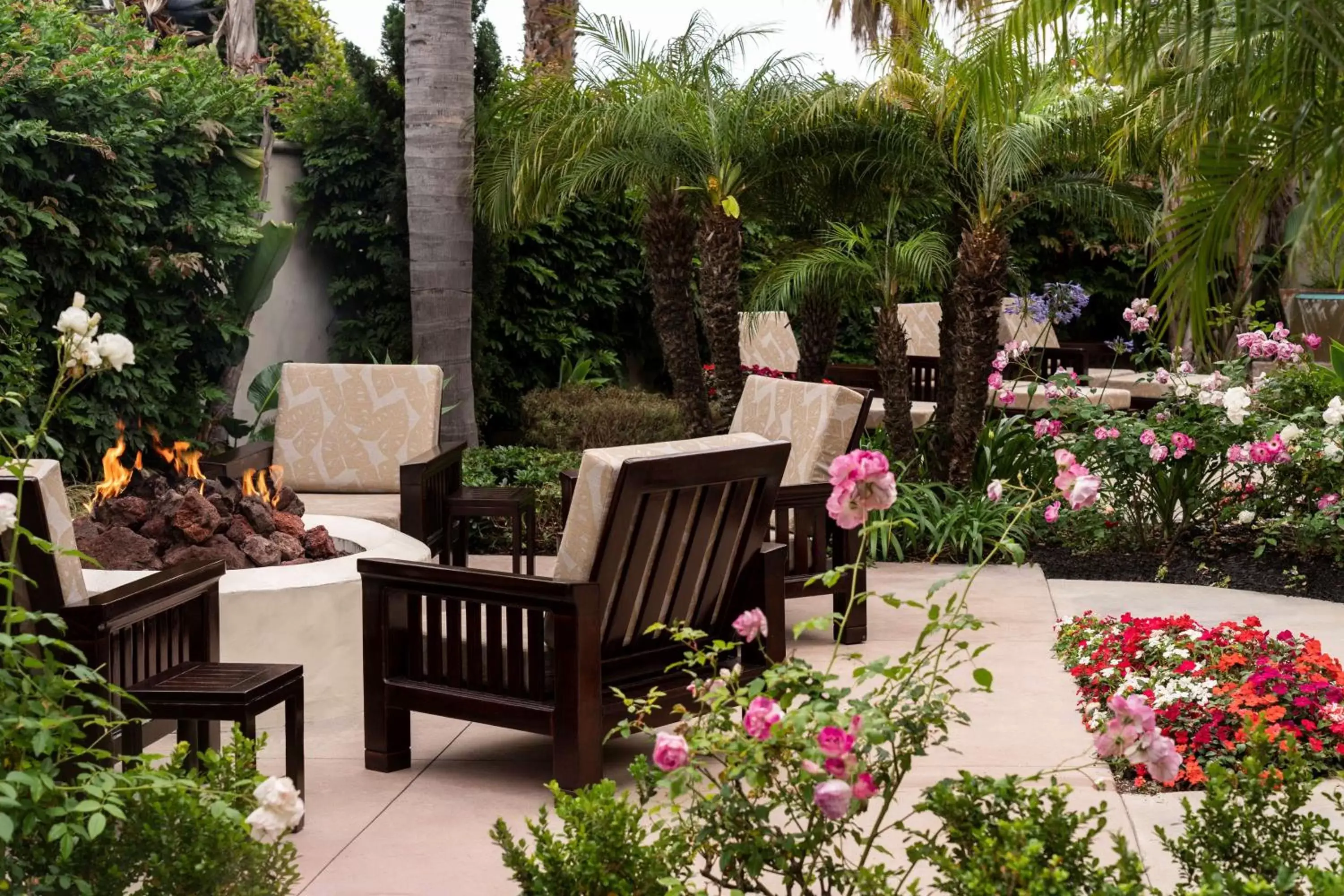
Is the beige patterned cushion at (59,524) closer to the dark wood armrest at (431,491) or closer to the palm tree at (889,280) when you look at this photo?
the dark wood armrest at (431,491)

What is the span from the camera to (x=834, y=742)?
2.35m

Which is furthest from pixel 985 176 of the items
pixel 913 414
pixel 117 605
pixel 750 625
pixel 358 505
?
pixel 750 625

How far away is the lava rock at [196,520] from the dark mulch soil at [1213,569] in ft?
13.5

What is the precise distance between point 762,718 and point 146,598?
2019mm

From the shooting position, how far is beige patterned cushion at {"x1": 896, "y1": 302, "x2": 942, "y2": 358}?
11.9 meters

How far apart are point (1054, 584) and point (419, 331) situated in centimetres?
434

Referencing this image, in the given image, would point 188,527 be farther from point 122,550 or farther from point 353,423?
point 353,423

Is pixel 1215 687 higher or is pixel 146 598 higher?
pixel 146 598

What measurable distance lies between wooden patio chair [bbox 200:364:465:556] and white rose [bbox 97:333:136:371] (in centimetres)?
427

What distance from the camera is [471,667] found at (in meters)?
4.27

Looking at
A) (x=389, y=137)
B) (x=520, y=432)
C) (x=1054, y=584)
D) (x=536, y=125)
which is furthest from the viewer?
(x=520, y=432)

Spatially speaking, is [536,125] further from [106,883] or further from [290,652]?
[106,883]

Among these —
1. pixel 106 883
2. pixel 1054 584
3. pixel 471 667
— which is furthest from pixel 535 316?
pixel 106 883

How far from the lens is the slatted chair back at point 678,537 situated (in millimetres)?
4004
